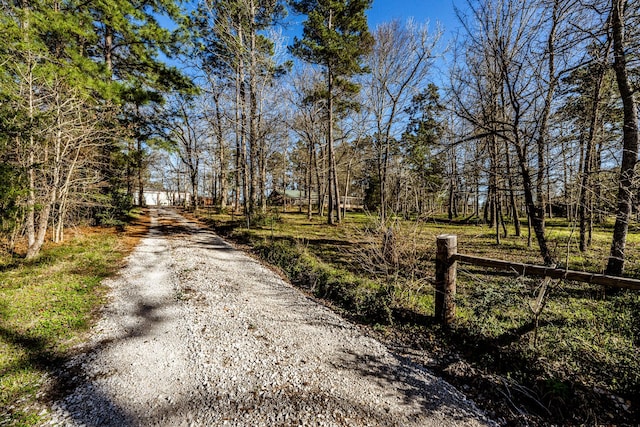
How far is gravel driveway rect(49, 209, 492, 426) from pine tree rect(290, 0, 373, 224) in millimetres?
13846

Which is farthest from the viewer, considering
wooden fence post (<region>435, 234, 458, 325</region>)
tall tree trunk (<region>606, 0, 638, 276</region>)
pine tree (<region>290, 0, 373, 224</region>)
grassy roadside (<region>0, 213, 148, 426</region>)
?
pine tree (<region>290, 0, 373, 224</region>)

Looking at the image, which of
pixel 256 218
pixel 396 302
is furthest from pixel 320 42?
pixel 396 302

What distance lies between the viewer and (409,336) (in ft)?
→ 12.1

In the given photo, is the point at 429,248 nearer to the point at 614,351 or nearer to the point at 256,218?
the point at 614,351

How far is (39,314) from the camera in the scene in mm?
3926

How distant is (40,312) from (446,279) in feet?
20.4

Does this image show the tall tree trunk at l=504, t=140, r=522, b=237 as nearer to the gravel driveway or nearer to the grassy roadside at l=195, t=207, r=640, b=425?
the grassy roadside at l=195, t=207, r=640, b=425

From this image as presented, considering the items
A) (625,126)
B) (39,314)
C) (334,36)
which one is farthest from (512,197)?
(39,314)

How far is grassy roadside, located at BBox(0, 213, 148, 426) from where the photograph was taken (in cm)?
259

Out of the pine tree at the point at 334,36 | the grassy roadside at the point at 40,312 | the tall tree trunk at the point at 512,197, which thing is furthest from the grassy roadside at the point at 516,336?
the pine tree at the point at 334,36

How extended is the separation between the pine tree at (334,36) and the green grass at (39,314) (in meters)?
13.7

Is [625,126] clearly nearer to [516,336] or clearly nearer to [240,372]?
[516,336]

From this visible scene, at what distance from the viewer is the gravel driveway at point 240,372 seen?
229 centimetres

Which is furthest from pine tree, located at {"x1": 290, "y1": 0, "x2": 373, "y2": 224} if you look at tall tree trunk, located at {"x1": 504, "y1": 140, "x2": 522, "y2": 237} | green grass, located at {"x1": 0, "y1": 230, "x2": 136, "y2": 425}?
green grass, located at {"x1": 0, "y1": 230, "x2": 136, "y2": 425}
